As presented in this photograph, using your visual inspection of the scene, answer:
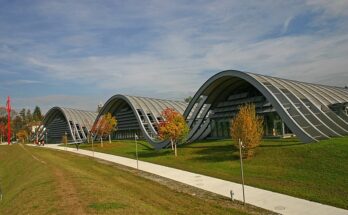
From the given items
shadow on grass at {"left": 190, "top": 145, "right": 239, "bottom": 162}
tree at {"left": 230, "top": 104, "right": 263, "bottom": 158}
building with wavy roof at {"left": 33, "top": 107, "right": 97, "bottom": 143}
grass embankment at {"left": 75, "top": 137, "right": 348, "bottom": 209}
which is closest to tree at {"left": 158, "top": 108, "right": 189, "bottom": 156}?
shadow on grass at {"left": 190, "top": 145, "right": 239, "bottom": 162}

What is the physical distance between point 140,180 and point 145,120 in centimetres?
3696

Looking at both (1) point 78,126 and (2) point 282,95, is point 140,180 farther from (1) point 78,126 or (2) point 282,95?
(1) point 78,126

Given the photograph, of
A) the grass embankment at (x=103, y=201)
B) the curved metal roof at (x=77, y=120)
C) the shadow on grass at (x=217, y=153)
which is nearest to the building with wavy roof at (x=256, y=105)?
the shadow on grass at (x=217, y=153)

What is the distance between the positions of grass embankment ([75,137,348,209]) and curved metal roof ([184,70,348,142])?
2.44 meters

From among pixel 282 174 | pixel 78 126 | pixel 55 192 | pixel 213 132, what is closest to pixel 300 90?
pixel 213 132

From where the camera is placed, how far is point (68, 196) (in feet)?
52.4

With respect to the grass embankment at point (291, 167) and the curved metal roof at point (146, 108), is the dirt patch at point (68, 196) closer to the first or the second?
the grass embankment at point (291, 167)

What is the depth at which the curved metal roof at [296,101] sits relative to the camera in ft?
104

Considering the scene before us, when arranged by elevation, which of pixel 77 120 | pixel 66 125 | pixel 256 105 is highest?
pixel 77 120

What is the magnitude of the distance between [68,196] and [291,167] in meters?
15.6

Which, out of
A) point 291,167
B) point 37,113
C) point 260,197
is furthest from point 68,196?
point 37,113

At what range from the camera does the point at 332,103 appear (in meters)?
40.7

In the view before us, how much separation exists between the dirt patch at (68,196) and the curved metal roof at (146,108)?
100 ft

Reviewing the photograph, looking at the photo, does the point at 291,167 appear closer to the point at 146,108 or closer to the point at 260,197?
the point at 260,197
